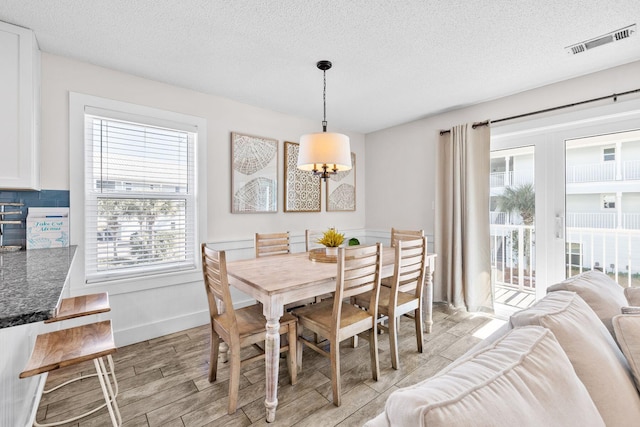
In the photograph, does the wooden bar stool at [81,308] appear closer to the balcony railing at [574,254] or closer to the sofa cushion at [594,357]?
the sofa cushion at [594,357]

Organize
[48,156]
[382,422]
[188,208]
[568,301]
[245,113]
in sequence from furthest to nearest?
[245,113] → [188,208] → [48,156] → [568,301] → [382,422]

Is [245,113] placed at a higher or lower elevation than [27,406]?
higher

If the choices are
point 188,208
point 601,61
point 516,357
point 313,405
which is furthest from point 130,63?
point 601,61

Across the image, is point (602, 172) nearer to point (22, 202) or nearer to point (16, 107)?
point (16, 107)

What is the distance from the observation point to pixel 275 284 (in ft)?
5.64

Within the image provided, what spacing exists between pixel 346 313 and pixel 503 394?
59.2 inches

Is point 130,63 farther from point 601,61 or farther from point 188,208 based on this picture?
point 601,61

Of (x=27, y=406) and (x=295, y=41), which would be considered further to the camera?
(x=295, y=41)

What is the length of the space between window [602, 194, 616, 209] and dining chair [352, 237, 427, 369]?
1.71 meters

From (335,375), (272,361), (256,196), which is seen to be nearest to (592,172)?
(335,375)

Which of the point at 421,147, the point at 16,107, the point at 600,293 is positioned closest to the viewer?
the point at 600,293

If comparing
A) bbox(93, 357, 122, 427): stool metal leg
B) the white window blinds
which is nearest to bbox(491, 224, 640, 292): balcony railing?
the white window blinds

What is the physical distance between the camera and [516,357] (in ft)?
2.27

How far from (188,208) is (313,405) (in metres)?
2.07
